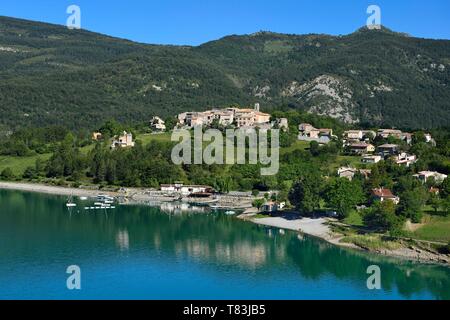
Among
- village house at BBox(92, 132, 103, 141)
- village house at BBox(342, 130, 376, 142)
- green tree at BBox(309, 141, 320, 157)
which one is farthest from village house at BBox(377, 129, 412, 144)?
village house at BBox(92, 132, 103, 141)

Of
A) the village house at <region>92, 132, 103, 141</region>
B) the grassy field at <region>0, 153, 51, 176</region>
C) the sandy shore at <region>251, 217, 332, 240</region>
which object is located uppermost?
the village house at <region>92, 132, 103, 141</region>

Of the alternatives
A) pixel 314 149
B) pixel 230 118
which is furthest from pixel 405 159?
pixel 230 118

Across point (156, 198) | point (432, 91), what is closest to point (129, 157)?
point (156, 198)

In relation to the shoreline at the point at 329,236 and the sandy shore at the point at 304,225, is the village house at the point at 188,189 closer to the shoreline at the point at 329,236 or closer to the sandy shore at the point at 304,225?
the shoreline at the point at 329,236

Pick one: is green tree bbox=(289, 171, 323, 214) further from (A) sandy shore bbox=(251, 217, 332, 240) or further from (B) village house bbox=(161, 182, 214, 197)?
(B) village house bbox=(161, 182, 214, 197)

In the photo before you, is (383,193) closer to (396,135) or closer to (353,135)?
(396,135)

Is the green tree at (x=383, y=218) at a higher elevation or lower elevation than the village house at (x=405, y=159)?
lower

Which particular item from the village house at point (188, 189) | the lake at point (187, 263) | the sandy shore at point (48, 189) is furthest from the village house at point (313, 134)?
the lake at point (187, 263)
